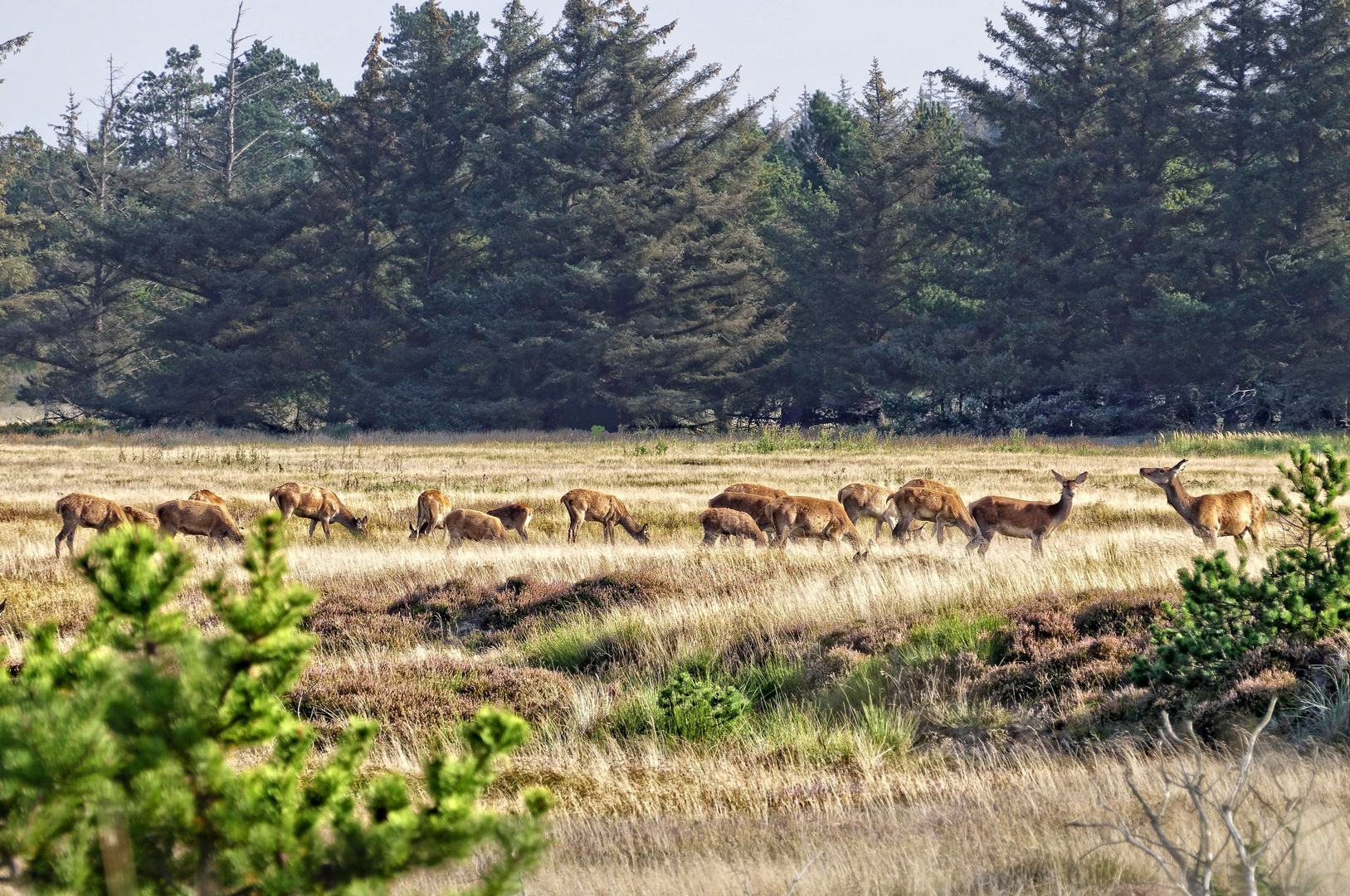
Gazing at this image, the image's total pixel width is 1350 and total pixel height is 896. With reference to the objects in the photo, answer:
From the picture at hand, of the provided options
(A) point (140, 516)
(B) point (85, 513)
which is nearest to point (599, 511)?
(A) point (140, 516)

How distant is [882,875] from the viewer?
4484 millimetres

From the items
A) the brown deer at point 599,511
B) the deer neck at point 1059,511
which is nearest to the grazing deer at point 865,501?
the brown deer at point 599,511

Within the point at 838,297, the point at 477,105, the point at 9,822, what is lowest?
the point at 9,822

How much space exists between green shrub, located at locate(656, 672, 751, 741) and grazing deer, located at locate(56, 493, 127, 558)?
10.7 metres

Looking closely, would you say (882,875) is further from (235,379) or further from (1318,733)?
(235,379)

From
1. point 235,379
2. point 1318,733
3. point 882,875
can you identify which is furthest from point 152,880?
point 235,379

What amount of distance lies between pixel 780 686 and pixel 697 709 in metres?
1.50

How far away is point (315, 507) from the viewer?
1883cm

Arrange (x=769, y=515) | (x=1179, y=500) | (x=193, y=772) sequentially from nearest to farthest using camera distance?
(x=193, y=772) < (x=1179, y=500) < (x=769, y=515)

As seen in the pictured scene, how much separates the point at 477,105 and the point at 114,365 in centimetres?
2438

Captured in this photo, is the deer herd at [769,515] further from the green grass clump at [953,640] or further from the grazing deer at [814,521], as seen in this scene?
the green grass clump at [953,640]

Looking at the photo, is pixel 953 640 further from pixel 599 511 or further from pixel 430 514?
pixel 430 514

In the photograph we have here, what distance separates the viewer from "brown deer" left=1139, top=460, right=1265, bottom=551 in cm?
1491

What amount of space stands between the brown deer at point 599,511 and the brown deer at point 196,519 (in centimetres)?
511
